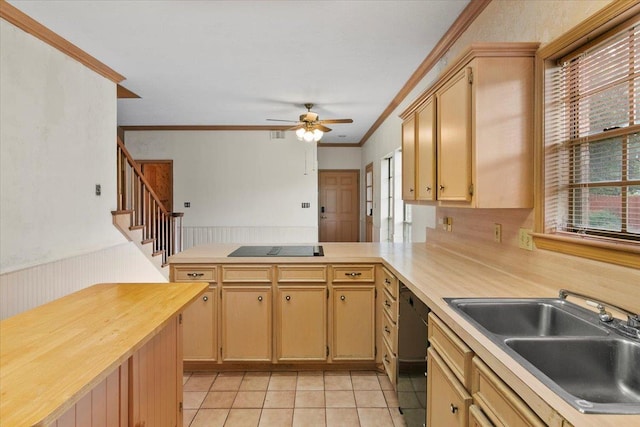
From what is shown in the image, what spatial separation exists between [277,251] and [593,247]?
2231 mm

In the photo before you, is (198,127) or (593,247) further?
(198,127)

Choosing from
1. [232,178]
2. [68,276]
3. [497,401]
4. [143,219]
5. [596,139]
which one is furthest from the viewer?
[232,178]

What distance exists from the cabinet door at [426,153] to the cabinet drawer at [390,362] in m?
1.10

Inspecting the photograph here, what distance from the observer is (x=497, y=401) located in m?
1.08

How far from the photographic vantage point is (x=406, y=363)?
2.16 meters

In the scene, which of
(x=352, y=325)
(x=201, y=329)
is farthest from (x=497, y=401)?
(x=201, y=329)

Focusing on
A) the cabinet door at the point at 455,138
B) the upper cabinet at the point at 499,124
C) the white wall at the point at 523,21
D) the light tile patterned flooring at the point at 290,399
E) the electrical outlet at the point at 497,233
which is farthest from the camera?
the light tile patterned flooring at the point at 290,399

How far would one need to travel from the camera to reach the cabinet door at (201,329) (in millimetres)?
2906

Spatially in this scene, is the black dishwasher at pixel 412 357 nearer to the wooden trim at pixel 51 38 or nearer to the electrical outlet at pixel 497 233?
the electrical outlet at pixel 497 233

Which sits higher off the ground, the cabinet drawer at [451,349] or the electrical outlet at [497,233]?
the electrical outlet at [497,233]

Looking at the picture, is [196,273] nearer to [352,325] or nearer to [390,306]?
[352,325]

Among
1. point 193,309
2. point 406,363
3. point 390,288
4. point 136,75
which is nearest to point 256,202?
point 136,75

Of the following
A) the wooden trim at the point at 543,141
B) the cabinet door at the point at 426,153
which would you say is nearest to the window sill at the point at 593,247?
the wooden trim at the point at 543,141

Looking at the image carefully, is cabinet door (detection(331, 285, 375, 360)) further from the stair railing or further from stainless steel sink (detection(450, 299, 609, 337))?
the stair railing
